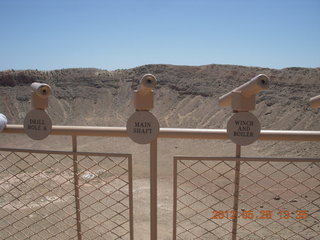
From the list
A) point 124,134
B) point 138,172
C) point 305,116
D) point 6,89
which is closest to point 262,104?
point 305,116

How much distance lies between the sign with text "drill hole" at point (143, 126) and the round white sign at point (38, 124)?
54cm

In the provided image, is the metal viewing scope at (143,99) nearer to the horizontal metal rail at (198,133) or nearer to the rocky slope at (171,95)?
the horizontal metal rail at (198,133)

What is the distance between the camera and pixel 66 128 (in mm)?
1797

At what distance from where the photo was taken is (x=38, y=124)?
5.86 ft

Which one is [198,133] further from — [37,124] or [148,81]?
[37,124]

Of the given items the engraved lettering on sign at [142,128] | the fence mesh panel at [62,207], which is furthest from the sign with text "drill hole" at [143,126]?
the fence mesh panel at [62,207]

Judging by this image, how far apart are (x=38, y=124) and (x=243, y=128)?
1.23m

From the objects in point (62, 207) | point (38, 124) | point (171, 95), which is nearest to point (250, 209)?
point (62, 207)

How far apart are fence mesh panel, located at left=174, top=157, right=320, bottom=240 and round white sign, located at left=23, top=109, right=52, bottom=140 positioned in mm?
825

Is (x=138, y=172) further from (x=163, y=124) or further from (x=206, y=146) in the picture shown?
(x=163, y=124)

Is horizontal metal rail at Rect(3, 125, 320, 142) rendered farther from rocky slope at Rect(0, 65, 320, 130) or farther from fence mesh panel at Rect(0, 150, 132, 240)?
rocky slope at Rect(0, 65, 320, 130)

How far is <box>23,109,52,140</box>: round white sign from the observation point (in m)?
1.78

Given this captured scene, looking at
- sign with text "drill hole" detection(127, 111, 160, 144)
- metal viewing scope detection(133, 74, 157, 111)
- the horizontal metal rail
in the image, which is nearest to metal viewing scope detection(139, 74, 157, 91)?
metal viewing scope detection(133, 74, 157, 111)

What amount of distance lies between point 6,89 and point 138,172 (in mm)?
18246
